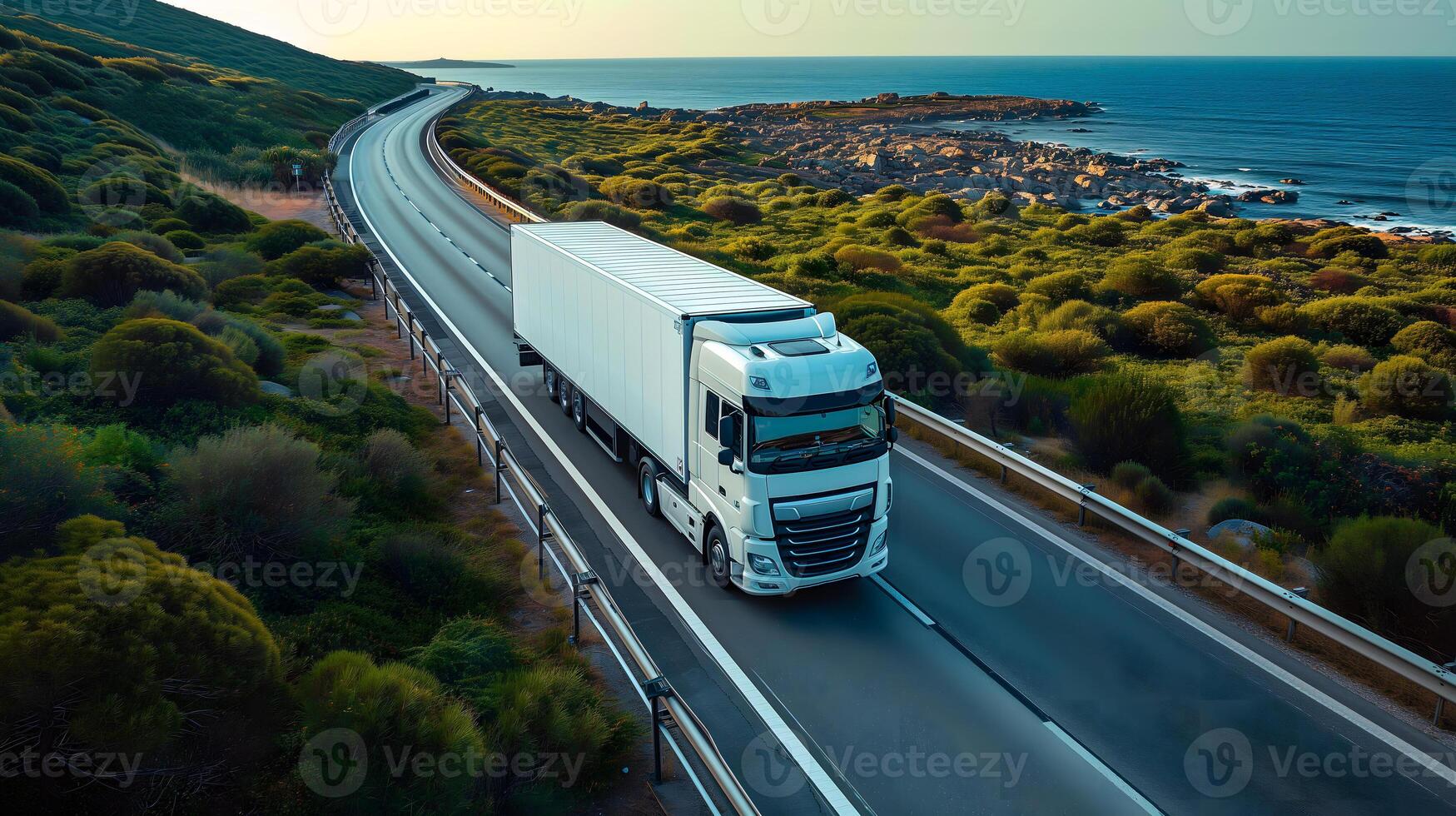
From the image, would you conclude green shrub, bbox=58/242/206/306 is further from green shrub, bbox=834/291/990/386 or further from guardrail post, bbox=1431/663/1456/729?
guardrail post, bbox=1431/663/1456/729

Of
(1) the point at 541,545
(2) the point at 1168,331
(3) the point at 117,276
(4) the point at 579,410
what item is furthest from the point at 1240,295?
(3) the point at 117,276

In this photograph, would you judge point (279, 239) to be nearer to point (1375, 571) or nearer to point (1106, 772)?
point (1106, 772)

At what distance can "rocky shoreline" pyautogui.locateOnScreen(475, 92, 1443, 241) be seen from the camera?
2507 inches

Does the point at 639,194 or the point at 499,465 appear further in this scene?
the point at 639,194

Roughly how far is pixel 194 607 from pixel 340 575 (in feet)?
9.82

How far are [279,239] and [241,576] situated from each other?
2155cm

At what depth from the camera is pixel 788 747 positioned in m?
8.16

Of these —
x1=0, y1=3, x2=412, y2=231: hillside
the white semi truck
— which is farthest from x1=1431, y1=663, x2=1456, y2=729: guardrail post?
x1=0, y1=3, x2=412, y2=231: hillside

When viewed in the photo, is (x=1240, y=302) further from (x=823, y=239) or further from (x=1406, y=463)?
(x=823, y=239)

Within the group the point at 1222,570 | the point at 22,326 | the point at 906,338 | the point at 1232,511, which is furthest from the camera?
the point at 906,338

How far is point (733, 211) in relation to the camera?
4369 centimetres

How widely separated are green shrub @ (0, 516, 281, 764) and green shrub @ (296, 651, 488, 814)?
22.9 inches

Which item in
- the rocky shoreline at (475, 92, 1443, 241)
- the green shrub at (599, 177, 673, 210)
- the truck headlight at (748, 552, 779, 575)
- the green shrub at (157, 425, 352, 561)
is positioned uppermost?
the rocky shoreline at (475, 92, 1443, 241)

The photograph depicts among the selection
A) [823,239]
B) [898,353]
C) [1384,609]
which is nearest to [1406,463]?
[1384,609]
